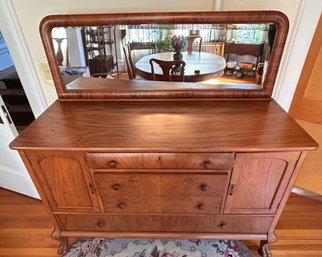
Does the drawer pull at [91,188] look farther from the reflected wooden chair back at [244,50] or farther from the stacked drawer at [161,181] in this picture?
the reflected wooden chair back at [244,50]

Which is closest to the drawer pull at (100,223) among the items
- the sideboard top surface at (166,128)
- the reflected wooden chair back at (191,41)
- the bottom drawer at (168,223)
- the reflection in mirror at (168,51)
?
the bottom drawer at (168,223)

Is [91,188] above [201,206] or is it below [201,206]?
above

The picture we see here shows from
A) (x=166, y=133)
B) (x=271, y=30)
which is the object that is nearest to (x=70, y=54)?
(x=166, y=133)

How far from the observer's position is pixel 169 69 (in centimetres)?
124

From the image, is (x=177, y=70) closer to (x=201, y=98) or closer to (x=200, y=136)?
(x=201, y=98)

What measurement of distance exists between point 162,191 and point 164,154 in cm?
23

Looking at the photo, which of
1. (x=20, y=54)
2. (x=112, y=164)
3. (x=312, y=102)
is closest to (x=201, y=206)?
(x=112, y=164)

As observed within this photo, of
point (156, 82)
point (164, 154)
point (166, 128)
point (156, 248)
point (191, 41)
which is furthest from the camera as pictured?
point (156, 248)

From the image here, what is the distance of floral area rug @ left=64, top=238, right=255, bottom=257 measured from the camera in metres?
1.35

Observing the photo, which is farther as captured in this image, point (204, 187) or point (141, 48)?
point (141, 48)

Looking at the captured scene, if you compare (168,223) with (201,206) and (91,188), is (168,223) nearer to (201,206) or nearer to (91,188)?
(201,206)

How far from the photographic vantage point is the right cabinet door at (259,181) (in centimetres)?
94

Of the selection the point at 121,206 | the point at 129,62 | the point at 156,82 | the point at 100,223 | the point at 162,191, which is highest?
the point at 129,62

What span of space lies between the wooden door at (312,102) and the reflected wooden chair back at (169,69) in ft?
2.37
